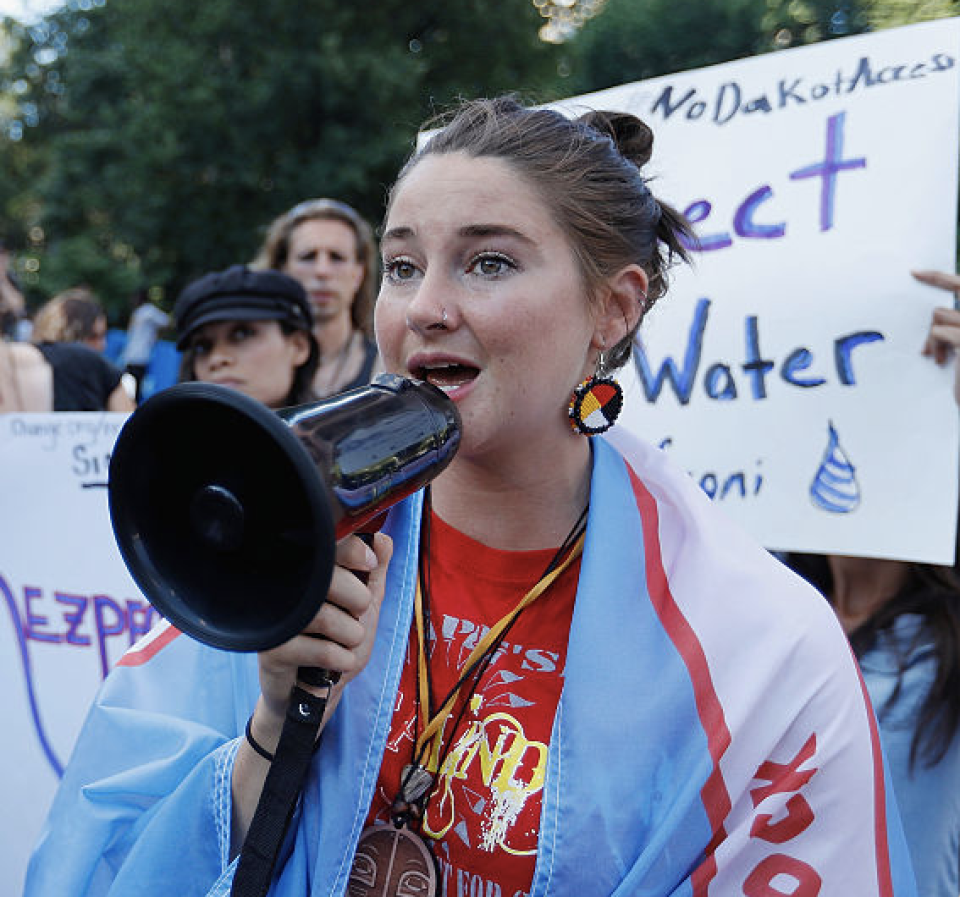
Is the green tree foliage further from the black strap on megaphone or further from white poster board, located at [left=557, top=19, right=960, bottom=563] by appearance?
the black strap on megaphone

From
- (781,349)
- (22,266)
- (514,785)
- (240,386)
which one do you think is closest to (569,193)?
(514,785)

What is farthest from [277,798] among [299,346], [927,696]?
[299,346]

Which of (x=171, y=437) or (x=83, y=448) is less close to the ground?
(x=171, y=437)

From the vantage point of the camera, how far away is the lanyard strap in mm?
1386

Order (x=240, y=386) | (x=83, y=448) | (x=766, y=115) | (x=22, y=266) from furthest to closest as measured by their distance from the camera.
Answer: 1. (x=22, y=266)
2. (x=240, y=386)
3. (x=83, y=448)
4. (x=766, y=115)

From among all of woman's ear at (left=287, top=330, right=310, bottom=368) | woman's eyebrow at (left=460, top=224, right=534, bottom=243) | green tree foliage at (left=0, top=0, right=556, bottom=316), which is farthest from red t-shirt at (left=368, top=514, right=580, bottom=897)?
green tree foliage at (left=0, top=0, right=556, bottom=316)

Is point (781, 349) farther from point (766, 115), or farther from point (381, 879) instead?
point (381, 879)

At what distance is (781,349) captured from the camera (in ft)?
7.47

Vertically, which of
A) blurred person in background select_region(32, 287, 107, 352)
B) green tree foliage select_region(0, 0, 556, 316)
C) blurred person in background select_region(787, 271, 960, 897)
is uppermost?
green tree foliage select_region(0, 0, 556, 316)

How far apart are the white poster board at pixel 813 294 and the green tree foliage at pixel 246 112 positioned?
45.3ft

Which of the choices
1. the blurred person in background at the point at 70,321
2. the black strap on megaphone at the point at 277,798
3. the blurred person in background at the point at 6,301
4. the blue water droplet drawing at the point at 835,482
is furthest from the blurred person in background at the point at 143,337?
the black strap on megaphone at the point at 277,798

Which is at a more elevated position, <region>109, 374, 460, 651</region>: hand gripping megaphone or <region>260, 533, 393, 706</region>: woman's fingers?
<region>109, 374, 460, 651</region>: hand gripping megaphone

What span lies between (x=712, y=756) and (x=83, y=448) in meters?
2.06

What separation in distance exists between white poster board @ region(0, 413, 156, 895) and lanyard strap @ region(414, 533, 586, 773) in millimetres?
1351
